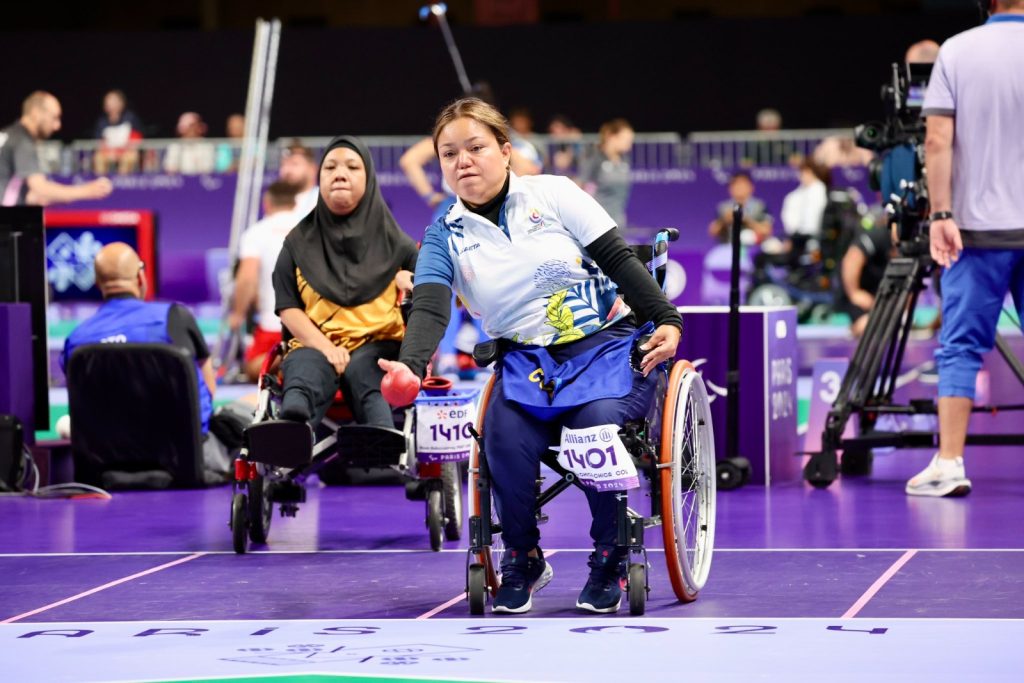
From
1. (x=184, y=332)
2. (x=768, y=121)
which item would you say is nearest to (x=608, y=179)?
(x=768, y=121)

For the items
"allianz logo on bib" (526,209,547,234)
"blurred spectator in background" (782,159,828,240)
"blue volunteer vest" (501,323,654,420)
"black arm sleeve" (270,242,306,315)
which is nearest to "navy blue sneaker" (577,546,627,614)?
"blue volunteer vest" (501,323,654,420)

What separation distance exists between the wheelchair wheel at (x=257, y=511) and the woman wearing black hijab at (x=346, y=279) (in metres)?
0.39

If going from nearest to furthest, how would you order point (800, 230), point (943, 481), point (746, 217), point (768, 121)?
1. point (943, 481)
2. point (800, 230)
3. point (746, 217)
4. point (768, 121)

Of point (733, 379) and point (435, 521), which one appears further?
point (733, 379)

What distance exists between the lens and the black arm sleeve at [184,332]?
7.02 meters

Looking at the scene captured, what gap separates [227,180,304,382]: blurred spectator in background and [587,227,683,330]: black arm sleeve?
5114 mm

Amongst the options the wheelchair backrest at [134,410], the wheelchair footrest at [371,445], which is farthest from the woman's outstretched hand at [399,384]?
the wheelchair backrest at [134,410]

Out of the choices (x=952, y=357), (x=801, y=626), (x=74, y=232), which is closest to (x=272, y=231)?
(x=74, y=232)

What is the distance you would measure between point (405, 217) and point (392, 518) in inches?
411

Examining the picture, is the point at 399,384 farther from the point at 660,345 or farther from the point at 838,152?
the point at 838,152

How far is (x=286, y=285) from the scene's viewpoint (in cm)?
581

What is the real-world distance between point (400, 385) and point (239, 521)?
1.65 meters

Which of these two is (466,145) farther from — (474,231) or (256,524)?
(256,524)

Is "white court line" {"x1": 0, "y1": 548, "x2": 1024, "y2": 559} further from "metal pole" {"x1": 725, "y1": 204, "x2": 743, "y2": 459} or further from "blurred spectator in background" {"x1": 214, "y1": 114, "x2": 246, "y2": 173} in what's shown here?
"blurred spectator in background" {"x1": 214, "y1": 114, "x2": 246, "y2": 173}
